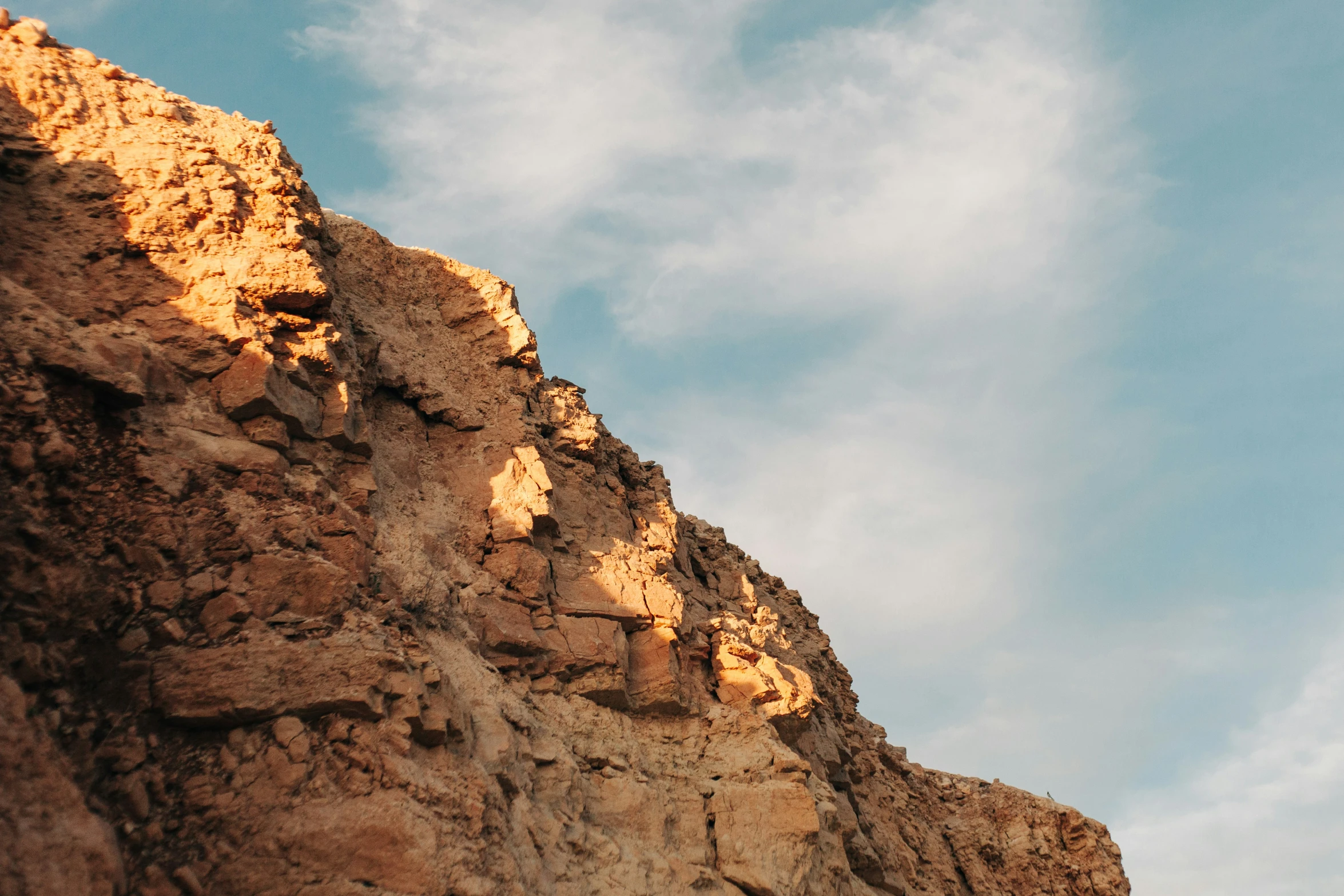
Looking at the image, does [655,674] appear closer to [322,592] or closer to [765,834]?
[765,834]

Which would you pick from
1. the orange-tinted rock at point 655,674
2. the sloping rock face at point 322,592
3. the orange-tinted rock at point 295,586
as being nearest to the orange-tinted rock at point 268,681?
the sloping rock face at point 322,592

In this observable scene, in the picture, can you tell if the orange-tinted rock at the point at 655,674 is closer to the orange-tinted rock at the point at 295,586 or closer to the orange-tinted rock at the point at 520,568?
the orange-tinted rock at the point at 520,568

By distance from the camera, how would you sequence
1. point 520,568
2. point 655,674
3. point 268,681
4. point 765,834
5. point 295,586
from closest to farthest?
1. point 268,681
2. point 295,586
3. point 765,834
4. point 520,568
5. point 655,674

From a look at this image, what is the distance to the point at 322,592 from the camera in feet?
26.0

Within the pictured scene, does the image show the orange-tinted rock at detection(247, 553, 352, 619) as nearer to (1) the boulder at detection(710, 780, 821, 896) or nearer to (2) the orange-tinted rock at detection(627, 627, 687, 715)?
(2) the orange-tinted rock at detection(627, 627, 687, 715)

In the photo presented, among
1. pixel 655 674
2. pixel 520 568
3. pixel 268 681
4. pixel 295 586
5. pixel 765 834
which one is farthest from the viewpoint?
pixel 655 674

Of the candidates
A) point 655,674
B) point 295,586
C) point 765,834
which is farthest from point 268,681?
point 765,834

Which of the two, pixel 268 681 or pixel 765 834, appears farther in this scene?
pixel 765 834

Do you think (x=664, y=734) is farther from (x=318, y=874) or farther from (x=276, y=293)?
(x=276, y=293)

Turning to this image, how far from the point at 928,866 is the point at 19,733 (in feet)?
41.3

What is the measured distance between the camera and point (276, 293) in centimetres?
988

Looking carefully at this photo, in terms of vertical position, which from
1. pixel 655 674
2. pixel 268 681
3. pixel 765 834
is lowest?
pixel 268 681

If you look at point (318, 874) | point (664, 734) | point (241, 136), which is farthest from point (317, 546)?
point (241, 136)

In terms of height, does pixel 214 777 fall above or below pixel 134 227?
below
